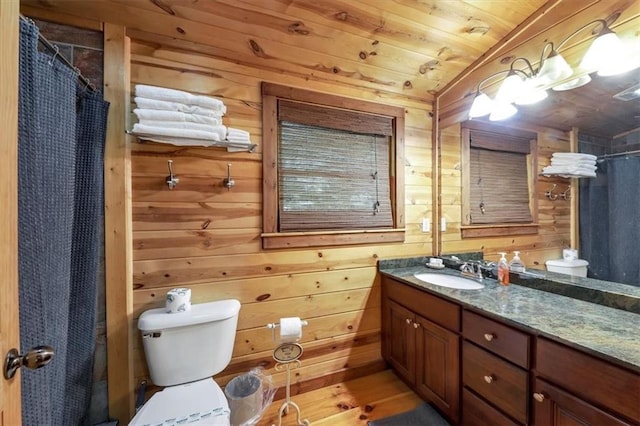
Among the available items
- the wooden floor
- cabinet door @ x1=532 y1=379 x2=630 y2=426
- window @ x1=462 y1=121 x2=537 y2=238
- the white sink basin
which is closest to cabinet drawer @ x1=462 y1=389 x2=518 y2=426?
cabinet door @ x1=532 y1=379 x2=630 y2=426

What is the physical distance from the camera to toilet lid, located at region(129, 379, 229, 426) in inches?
44.4

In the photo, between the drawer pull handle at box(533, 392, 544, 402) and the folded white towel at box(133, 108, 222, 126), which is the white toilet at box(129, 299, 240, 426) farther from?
the drawer pull handle at box(533, 392, 544, 402)

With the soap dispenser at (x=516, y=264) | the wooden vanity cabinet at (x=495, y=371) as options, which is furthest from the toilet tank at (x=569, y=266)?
the wooden vanity cabinet at (x=495, y=371)

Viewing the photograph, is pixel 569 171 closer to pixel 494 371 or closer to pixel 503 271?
pixel 503 271

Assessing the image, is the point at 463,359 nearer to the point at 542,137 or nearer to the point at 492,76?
the point at 542,137

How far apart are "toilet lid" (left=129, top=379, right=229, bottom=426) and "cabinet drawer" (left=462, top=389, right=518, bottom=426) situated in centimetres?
120

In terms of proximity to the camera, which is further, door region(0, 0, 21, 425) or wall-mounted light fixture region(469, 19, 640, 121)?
wall-mounted light fixture region(469, 19, 640, 121)

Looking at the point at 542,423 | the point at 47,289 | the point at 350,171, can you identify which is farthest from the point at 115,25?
the point at 542,423

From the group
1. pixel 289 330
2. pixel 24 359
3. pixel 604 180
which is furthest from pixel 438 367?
pixel 24 359

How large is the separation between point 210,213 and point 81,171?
63 cm

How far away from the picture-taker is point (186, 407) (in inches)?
47.9

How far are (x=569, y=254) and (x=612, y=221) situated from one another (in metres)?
0.30

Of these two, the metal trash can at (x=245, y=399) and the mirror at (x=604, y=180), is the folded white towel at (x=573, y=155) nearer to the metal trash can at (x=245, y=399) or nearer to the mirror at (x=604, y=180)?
the mirror at (x=604, y=180)

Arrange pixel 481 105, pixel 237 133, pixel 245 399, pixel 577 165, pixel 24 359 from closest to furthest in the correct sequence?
pixel 24 359, pixel 577 165, pixel 245 399, pixel 237 133, pixel 481 105
